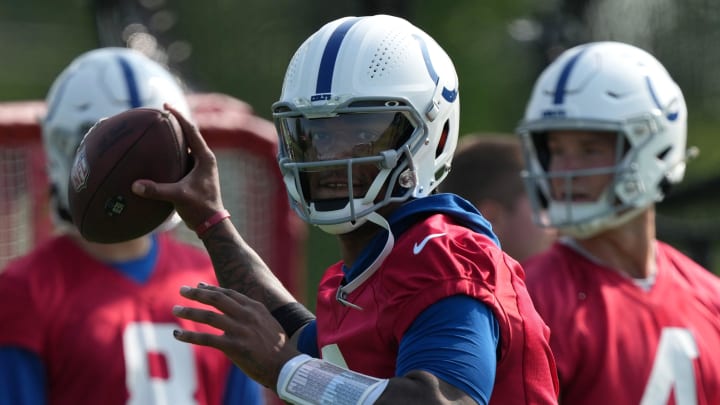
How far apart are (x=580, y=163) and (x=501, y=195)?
0.94m

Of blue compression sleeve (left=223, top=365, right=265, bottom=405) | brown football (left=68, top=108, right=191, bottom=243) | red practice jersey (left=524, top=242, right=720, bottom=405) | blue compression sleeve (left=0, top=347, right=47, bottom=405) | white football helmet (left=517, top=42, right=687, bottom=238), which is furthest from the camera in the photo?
blue compression sleeve (left=223, top=365, right=265, bottom=405)

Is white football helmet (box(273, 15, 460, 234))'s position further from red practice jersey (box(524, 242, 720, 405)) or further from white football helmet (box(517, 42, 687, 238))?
white football helmet (box(517, 42, 687, 238))

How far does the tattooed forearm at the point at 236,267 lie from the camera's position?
3.41 metres

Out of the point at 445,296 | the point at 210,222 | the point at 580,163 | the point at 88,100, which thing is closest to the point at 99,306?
the point at 88,100

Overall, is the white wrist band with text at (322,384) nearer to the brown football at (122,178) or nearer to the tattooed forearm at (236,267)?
the tattooed forearm at (236,267)

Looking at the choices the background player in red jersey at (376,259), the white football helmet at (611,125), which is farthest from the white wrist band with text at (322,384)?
the white football helmet at (611,125)

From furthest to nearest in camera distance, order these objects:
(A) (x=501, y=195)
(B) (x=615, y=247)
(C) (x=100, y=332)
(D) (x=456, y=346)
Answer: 1. (A) (x=501, y=195)
2. (B) (x=615, y=247)
3. (C) (x=100, y=332)
4. (D) (x=456, y=346)

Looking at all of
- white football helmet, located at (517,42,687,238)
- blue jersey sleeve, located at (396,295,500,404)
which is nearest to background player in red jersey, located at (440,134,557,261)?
white football helmet, located at (517,42,687,238)

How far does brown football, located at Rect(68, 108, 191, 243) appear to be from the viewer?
132 inches

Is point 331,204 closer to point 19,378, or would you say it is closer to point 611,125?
point 19,378

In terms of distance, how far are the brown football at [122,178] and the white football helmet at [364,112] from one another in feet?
0.96

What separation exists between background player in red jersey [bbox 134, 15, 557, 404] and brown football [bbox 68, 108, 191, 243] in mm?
61

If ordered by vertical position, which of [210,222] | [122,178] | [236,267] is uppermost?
[122,178]

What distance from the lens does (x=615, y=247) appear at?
4801 mm
